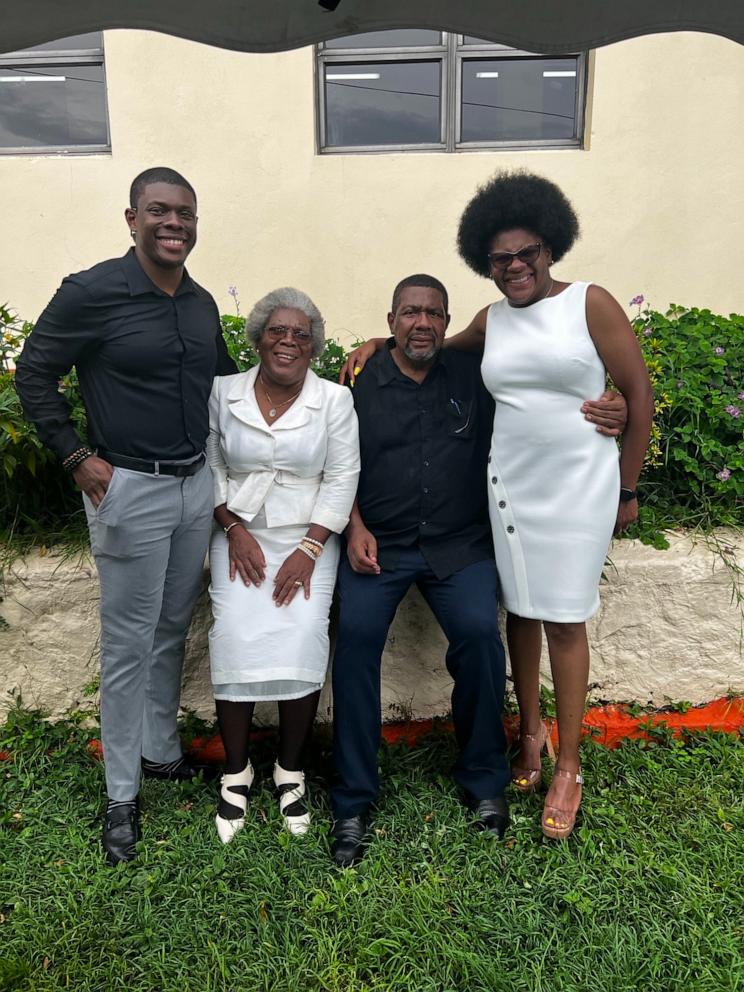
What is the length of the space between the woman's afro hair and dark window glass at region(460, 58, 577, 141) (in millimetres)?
2961

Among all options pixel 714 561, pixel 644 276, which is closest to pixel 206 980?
pixel 714 561

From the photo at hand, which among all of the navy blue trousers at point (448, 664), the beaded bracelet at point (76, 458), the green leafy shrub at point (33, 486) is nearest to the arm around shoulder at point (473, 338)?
the navy blue trousers at point (448, 664)

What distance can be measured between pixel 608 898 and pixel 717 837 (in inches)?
21.7

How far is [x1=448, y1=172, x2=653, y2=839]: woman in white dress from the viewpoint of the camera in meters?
2.68

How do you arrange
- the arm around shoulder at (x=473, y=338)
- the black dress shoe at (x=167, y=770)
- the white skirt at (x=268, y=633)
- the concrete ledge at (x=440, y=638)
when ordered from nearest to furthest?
the white skirt at (x=268, y=633) < the arm around shoulder at (x=473, y=338) < the black dress shoe at (x=167, y=770) < the concrete ledge at (x=440, y=638)

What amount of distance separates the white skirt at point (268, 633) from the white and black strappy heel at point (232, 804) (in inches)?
12.9

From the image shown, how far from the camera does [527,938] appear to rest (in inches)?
97.8

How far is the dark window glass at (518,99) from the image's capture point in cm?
545

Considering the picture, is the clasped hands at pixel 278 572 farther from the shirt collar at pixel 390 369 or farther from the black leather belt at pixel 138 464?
the shirt collar at pixel 390 369

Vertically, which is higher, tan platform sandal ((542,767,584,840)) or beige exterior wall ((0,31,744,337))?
beige exterior wall ((0,31,744,337))

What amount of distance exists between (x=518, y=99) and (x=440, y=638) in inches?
152

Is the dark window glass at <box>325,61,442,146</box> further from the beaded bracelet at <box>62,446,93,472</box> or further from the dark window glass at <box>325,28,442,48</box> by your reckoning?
the beaded bracelet at <box>62,446,93,472</box>

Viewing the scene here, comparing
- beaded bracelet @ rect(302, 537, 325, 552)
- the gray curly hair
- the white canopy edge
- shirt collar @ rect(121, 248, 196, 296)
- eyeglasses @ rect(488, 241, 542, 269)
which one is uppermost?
the white canopy edge

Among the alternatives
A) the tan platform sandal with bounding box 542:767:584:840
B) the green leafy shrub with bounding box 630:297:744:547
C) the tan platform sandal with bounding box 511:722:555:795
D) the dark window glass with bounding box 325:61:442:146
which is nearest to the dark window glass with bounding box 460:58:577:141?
the dark window glass with bounding box 325:61:442:146
